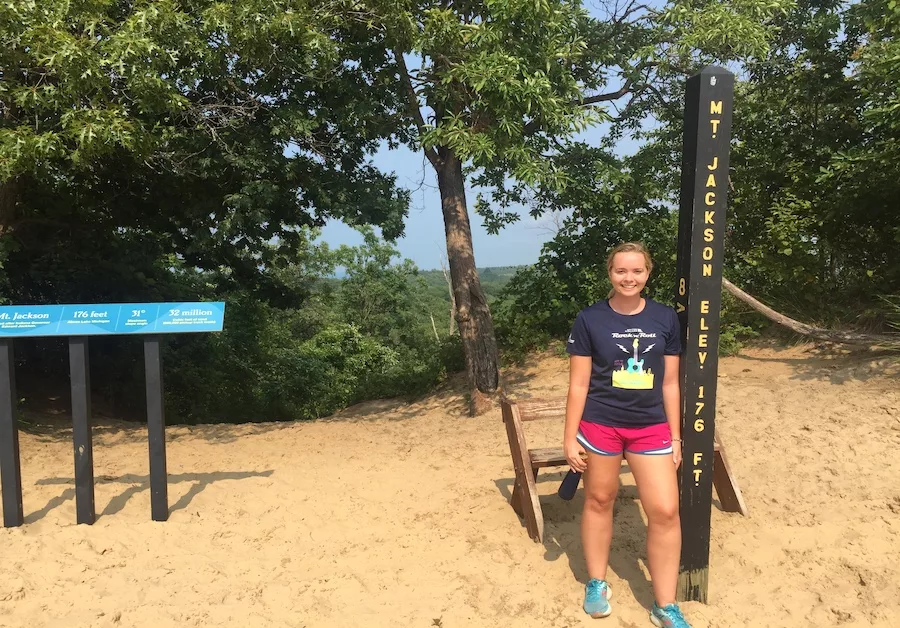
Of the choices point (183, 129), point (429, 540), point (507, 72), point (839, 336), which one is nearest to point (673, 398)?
point (429, 540)

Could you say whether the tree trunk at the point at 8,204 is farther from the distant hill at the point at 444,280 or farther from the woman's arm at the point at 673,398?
the distant hill at the point at 444,280

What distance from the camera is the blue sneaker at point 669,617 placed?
104 inches

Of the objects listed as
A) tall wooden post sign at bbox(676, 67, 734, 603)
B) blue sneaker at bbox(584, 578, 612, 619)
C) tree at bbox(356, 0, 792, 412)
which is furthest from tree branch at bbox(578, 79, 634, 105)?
blue sneaker at bbox(584, 578, 612, 619)

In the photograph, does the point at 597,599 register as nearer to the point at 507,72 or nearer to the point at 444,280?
the point at 507,72

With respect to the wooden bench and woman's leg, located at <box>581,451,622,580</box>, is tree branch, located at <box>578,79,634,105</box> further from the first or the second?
woman's leg, located at <box>581,451,622,580</box>

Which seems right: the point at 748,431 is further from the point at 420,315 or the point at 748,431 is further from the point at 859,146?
the point at 420,315

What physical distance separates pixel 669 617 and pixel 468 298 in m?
5.30

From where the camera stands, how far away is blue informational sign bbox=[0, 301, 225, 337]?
3730mm

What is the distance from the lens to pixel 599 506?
2754mm

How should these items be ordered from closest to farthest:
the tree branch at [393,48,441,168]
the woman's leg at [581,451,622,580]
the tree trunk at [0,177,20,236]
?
the woman's leg at [581,451,622,580] → the tree trunk at [0,177,20,236] → the tree branch at [393,48,441,168]

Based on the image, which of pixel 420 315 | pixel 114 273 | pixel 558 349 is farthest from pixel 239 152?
pixel 420 315

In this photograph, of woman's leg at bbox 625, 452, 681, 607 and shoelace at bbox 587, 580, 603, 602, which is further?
shoelace at bbox 587, 580, 603, 602

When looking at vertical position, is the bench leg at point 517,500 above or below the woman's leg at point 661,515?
below

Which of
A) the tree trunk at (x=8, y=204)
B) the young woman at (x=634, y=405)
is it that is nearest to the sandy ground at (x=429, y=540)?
the young woman at (x=634, y=405)
